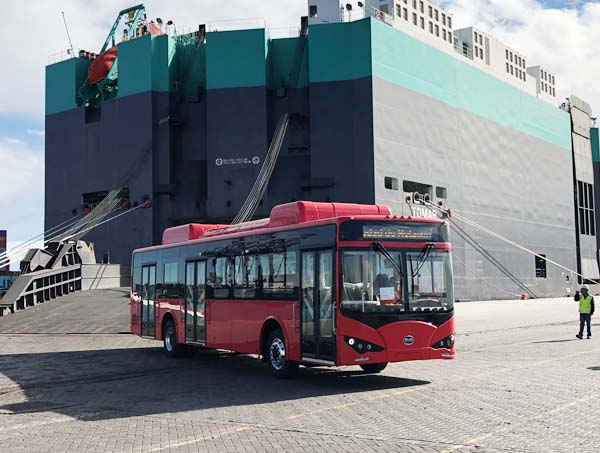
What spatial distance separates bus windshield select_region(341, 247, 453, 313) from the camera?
1164 cm

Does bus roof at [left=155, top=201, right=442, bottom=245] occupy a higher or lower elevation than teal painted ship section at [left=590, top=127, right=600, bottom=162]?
lower

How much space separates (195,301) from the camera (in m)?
16.4

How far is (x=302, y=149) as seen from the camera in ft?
146

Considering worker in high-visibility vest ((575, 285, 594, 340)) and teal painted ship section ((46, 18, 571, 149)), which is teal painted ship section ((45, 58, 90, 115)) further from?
worker in high-visibility vest ((575, 285, 594, 340))

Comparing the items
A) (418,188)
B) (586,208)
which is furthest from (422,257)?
(586,208)

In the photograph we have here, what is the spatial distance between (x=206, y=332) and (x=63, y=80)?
137 feet

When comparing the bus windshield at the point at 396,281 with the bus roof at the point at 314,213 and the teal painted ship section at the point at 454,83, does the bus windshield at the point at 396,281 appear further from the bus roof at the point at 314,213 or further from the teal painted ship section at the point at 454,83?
the teal painted ship section at the point at 454,83

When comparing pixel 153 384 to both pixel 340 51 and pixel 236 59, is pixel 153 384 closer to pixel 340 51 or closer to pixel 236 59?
pixel 340 51

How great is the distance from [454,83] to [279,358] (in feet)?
131

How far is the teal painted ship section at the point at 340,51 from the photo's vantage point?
42938 millimetres

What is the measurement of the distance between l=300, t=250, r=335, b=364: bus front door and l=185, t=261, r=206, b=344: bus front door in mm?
4320

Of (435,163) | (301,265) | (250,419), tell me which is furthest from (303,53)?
(250,419)

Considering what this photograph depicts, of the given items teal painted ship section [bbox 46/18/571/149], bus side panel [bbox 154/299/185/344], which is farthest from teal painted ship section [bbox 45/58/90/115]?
bus side panel [bbox 154/299/185/344]

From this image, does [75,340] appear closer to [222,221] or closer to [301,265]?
[301,265]
